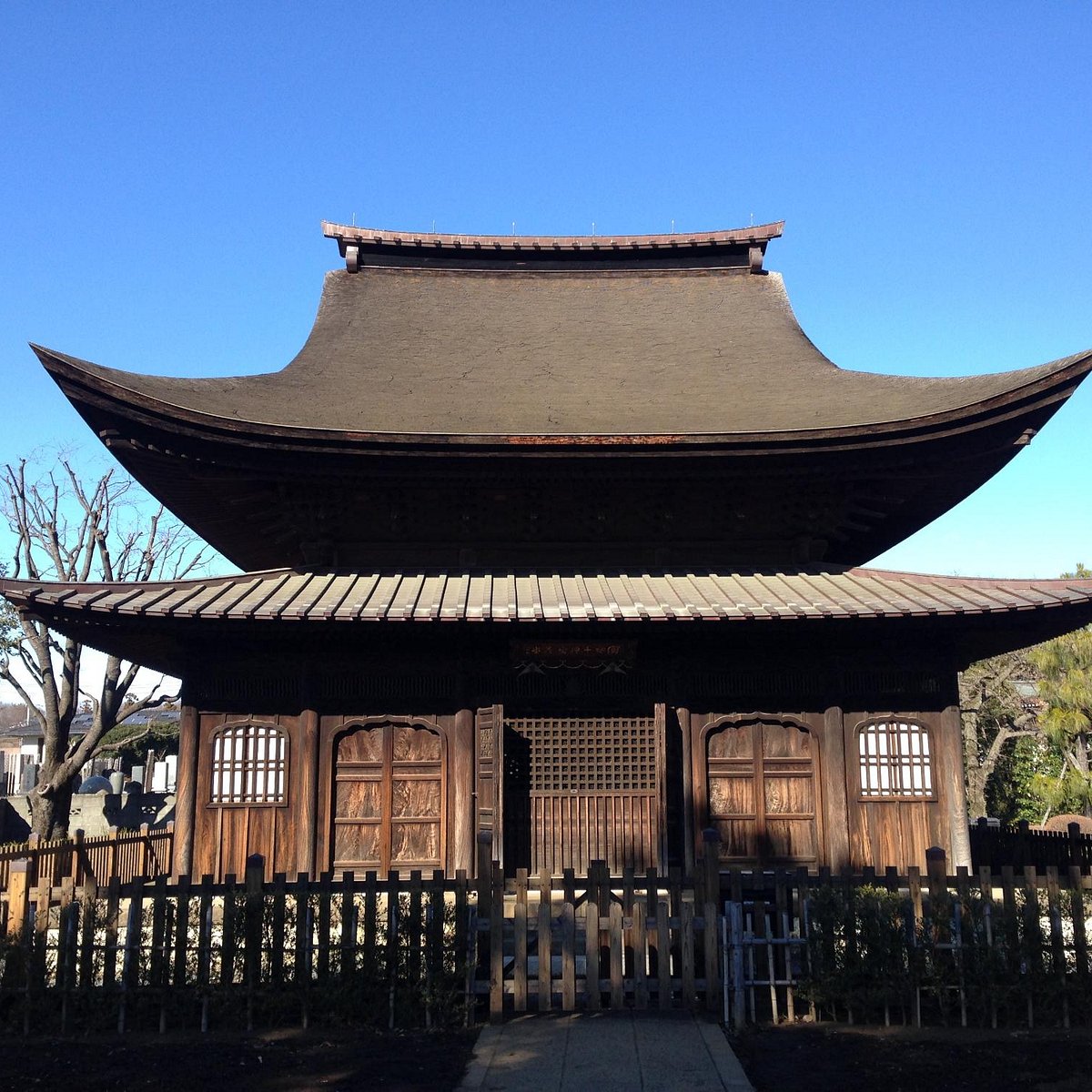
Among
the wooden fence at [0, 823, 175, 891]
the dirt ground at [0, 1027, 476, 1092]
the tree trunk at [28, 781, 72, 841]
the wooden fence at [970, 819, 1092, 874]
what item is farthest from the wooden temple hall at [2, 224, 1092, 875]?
the tree trunk at [28, 781, 72, 841]

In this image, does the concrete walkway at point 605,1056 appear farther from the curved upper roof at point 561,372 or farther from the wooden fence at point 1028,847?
the wooden fence at point 1028,847

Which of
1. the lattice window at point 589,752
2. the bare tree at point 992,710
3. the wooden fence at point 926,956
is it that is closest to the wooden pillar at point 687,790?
the lattice window at point 589,752

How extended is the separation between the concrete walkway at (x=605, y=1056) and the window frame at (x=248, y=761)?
5.20 m

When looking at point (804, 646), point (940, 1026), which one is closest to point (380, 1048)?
point (940, 1026)

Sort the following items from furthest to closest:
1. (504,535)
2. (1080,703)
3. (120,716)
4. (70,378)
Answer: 1. (120,716)
2. (1080,703)
3. (504,535)
4. (70,378)

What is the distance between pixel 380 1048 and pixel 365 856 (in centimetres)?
467

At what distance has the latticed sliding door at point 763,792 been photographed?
1095cm

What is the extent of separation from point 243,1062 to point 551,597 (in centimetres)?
551

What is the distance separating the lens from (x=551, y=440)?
10.2 metres

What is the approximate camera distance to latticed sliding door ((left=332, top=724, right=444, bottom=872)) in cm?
1092

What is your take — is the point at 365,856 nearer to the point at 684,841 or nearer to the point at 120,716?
the point at 684,841

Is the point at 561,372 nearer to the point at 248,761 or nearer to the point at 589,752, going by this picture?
the point at 589,752

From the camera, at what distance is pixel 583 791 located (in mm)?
11148

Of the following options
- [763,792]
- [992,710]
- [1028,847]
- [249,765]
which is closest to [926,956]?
[763,792]
